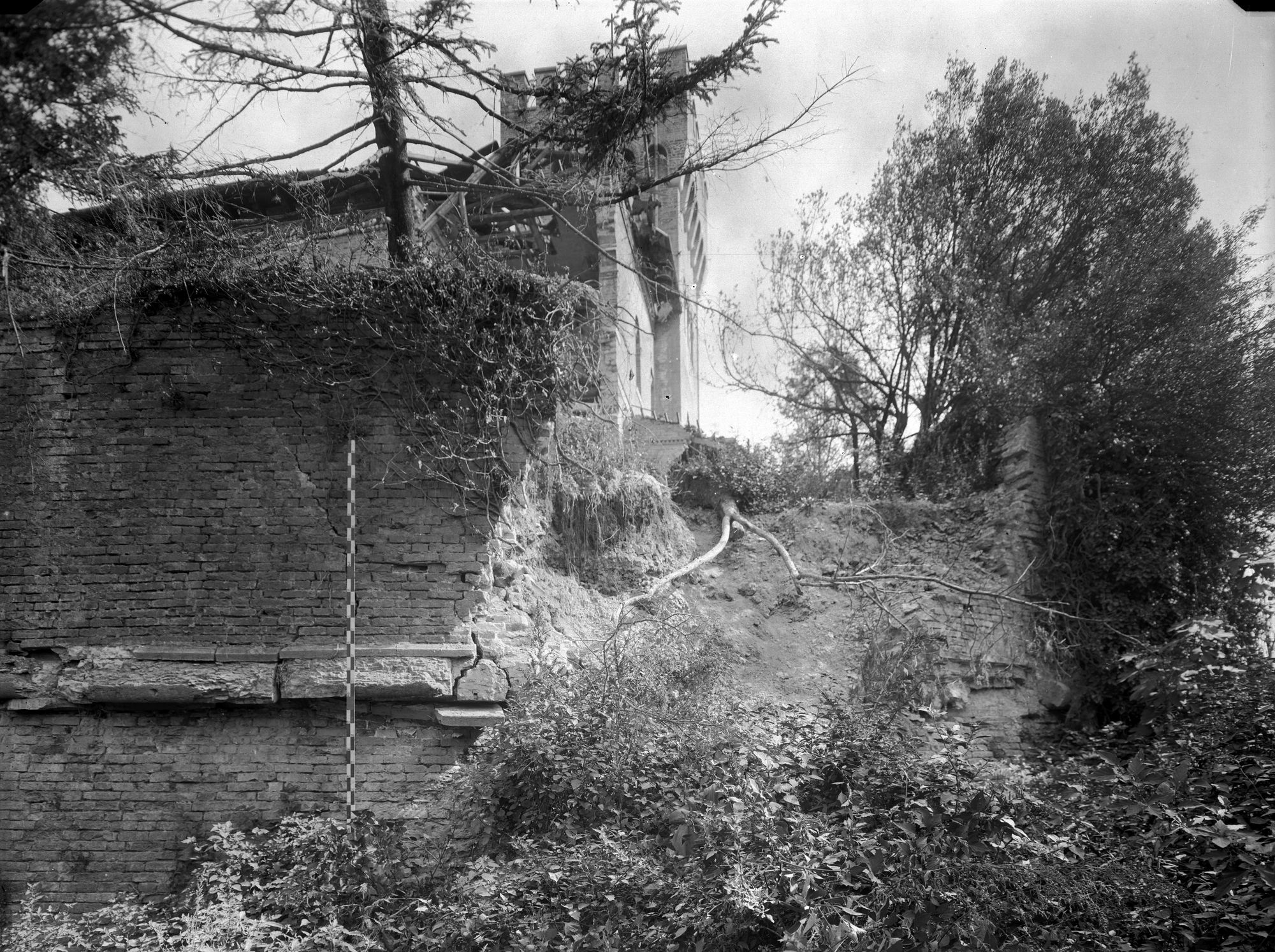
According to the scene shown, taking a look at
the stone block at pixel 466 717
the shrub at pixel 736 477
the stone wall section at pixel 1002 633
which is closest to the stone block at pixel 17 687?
the stone block at pixel 466 717

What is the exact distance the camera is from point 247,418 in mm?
6727

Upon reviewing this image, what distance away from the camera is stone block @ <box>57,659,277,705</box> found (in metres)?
6.25

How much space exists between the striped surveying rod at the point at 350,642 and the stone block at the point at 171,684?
1.95 feet

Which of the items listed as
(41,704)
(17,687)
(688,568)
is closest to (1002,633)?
(688,568)

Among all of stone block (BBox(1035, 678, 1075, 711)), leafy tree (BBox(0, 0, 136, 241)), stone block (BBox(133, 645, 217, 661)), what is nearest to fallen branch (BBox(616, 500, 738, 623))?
stone block (BBox(133, 645, 217, 661))

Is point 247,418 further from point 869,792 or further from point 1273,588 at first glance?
point 1273,588

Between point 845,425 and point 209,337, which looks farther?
point 845,425

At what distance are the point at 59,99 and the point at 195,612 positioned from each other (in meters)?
3.54

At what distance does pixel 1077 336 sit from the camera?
10.1 metres

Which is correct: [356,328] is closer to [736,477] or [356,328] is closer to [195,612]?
[195,612]

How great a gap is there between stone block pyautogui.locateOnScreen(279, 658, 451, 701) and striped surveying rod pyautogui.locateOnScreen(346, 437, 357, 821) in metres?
0.09

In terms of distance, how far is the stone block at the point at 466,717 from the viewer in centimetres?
630

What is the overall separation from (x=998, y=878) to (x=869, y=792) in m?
1.00

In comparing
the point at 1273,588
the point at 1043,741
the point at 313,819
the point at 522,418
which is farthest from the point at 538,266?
the point at 1273,588
